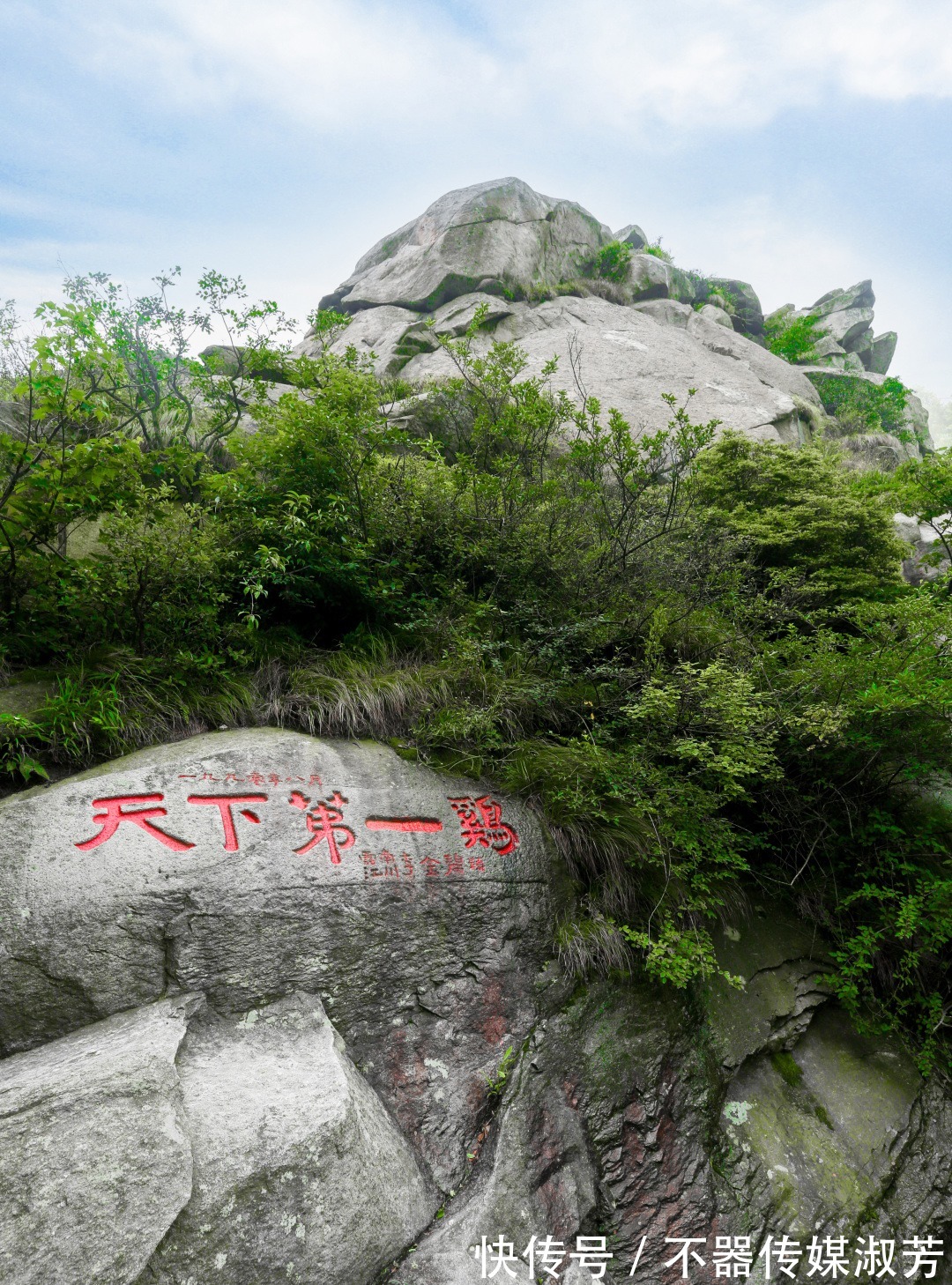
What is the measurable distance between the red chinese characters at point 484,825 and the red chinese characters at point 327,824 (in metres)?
0.71

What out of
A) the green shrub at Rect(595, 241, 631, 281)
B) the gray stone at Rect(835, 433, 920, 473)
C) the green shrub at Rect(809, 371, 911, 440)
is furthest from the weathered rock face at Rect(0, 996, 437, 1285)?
the green shrub at Rect(595, 241, 631, 281)

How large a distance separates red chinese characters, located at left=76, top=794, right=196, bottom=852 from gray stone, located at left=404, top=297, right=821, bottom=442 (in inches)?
271

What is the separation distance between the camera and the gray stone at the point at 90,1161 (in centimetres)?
222

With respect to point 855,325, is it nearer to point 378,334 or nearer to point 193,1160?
point 378,334

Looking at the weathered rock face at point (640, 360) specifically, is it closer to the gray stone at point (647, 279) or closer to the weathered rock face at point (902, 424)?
the gray stone at point (647, 279)

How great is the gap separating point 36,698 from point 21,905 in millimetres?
1444

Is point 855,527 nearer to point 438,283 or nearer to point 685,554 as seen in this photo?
point 685,554

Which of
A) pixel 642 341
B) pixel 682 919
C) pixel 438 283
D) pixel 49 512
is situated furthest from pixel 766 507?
pixel 438 283

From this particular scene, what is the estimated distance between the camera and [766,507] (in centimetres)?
665

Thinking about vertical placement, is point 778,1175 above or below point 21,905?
below

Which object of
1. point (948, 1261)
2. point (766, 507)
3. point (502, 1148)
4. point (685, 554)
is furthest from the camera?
point (766, 507)

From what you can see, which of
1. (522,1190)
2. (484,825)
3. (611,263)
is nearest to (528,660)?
(484,825)

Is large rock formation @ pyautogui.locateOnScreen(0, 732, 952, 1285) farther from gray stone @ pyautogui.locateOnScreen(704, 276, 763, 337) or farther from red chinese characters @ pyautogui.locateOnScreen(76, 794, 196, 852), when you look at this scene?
gray stone @ pyautogui.locateOnScreen(704, 276, 763, 337)

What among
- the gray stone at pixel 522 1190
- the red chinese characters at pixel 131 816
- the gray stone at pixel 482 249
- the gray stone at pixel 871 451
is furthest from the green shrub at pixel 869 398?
the red chinese characters at pixel 131 816
